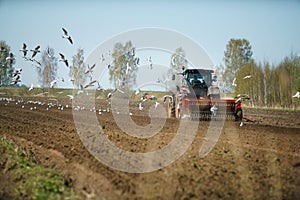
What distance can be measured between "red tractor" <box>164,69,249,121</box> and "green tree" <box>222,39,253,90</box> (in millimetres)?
30731

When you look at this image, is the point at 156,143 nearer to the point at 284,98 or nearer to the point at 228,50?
the point at 284,98

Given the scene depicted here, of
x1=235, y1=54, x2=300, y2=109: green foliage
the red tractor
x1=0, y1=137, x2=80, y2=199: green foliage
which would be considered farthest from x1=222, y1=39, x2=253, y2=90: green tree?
x1=0, y1=137, x2=80, y2=199: green foliage

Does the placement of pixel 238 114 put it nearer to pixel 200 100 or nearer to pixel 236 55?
pixel 200 100

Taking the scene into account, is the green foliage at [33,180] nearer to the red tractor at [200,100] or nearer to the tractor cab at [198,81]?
the red tractor at [200,100]

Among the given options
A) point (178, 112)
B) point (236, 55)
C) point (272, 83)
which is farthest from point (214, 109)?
point (236, 55)

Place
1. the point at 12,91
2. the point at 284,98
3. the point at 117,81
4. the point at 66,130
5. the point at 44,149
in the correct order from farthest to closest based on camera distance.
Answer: the point at 12,91 → the point at 117,81 → the point at 284,98 → the point at 66,130 → the point at 44,149

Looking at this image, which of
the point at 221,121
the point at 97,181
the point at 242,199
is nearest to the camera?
the point at 242,199

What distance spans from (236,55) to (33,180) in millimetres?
45079

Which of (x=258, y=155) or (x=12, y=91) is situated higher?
(x=12, y=91)

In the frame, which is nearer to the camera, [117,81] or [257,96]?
[257,96]

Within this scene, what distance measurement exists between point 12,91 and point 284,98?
31.0 meters

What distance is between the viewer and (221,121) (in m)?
17.5

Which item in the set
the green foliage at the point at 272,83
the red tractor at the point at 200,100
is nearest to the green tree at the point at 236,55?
the green foliage at the point at 272,83

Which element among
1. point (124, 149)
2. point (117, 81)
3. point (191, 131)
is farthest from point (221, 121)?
point (117, 81)
